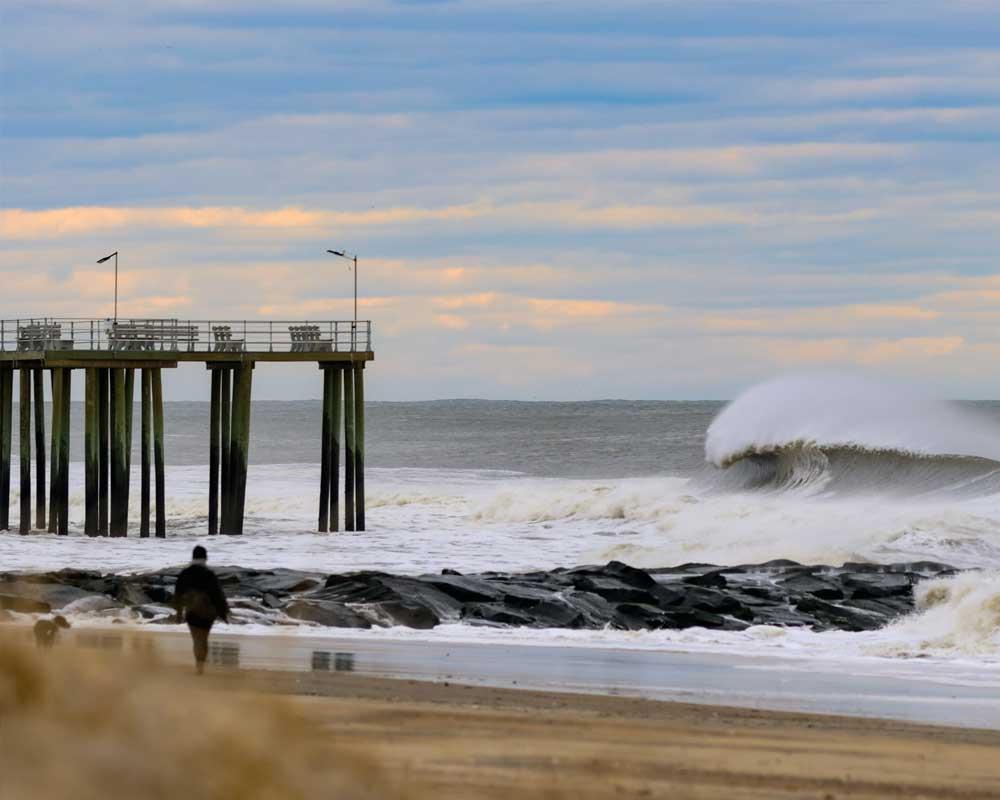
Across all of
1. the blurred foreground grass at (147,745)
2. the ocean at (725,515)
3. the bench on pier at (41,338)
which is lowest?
the ocean at (725,515)

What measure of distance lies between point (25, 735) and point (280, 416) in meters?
120

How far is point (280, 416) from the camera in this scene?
127688mm

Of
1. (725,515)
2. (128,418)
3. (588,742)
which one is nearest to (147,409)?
(128,418)

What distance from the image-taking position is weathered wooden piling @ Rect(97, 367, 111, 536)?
30.8 m

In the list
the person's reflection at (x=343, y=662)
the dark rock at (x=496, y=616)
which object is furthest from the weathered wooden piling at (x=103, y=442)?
the person's reflection at (x=343, y=662)

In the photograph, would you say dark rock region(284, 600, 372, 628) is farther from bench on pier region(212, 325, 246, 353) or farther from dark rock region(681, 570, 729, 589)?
bench on pier region(212, 325, 246, 353)

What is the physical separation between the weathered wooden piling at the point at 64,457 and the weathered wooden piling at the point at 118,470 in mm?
871

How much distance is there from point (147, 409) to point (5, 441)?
321cm

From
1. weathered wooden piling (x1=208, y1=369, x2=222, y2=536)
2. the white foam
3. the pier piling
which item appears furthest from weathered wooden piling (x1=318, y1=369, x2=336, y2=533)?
the white foam

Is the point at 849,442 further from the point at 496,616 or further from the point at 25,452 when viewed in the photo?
the point at 496,616

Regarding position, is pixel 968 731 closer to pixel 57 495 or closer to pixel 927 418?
pixel 57 495

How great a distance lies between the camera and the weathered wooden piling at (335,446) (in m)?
31.9

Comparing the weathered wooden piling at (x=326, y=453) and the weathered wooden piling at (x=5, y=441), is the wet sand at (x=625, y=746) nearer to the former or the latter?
the weathered wooden piling at (x=326, y=453)

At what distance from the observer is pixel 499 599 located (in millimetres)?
19219
